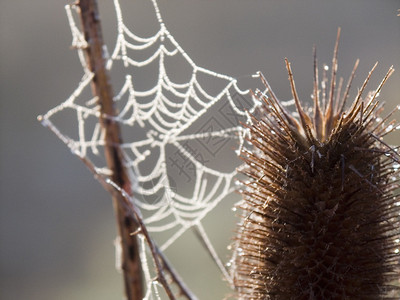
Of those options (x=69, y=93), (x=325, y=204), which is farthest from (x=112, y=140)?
(x=69, y=93)

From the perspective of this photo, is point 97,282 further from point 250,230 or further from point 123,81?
point 250,230

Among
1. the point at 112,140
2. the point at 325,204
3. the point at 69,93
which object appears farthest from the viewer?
the point at 69,93

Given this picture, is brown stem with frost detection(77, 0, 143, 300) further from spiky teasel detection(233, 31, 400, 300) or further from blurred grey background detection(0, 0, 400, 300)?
blurred grey background detection(0, 0, 400, 300)

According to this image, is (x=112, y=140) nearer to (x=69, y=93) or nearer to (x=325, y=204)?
(x=325, y=204)

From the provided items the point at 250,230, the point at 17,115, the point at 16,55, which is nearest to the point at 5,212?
the point at 17,115

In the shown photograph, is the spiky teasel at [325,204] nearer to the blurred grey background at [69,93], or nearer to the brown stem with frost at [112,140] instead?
the brown stem with frost at [112,140]

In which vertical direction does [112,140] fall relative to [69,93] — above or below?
below

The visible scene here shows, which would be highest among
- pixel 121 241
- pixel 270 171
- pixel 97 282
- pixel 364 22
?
pixel 364 22
